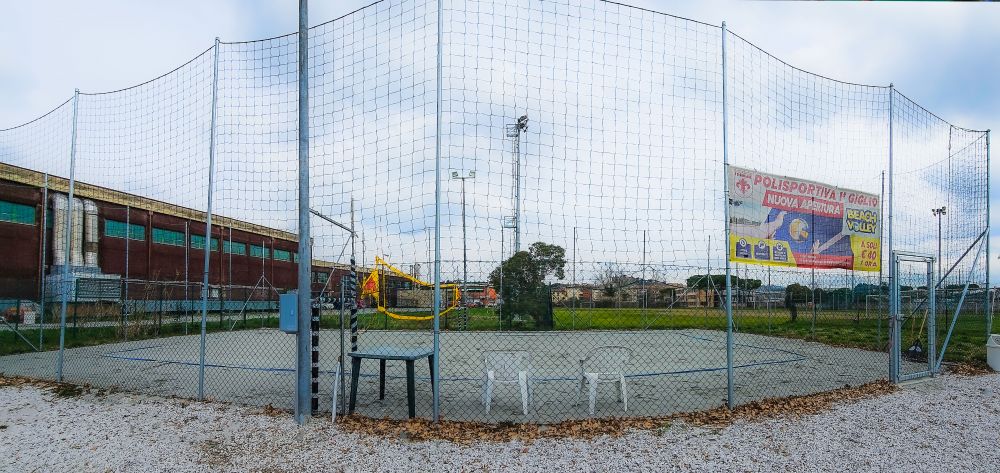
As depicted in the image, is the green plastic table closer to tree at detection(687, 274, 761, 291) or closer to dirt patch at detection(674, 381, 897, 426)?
dirt patch at detection(674, 381, 897, 426)

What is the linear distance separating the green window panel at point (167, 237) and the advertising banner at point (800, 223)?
33.1 meters

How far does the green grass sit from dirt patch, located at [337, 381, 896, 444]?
8.94m

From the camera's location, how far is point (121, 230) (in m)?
29.8

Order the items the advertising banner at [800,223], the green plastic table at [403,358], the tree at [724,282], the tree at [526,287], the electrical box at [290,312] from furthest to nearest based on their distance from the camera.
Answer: the tree at [526,287]
the tree at [724,282]
the advertising banner at [800,223]
the electrical box at [290,312]
the green plastic table at [403,358]

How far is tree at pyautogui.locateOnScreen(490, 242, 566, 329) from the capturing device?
16.4 m

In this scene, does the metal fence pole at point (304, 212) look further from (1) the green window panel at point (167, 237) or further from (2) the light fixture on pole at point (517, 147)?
(1) the green window panel at point (167, 237)

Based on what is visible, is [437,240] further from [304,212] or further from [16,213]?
[16,213]

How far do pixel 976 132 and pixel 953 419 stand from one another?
7520mm

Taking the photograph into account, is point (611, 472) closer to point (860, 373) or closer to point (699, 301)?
point (860, 373)

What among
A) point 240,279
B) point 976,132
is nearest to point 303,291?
point 976,132

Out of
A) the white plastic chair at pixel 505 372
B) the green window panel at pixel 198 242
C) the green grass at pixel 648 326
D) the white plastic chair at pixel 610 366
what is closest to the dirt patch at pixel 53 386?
the white plastic chair at pixel 505 372

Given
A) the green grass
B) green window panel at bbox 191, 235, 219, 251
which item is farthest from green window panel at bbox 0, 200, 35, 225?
the green grass

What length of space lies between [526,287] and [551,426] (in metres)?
11.9

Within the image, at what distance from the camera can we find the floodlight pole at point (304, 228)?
5.95m
